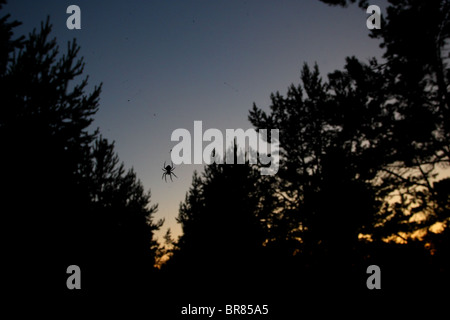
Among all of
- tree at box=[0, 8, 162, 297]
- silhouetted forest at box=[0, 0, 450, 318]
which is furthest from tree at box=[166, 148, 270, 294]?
tree at box=[0, 8, 162, 297]

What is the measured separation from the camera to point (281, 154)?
47.9 ft

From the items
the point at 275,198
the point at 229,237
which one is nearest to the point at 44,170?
the point at 229,237

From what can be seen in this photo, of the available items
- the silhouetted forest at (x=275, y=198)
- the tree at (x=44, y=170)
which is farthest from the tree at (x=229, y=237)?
the tree at (x=44, y=170)

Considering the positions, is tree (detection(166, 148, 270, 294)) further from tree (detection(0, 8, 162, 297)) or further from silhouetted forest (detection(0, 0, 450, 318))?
tree (detection(0, 8, 162, 297))

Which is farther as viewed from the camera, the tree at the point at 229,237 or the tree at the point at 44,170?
the tree at the point at 229,237

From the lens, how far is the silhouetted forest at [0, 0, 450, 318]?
5969 millimetres

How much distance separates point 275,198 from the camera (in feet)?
45.1

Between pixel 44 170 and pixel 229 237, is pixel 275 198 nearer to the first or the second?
pixel 229 237

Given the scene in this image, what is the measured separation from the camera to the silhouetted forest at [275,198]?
235 inches

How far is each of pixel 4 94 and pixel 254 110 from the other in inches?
467

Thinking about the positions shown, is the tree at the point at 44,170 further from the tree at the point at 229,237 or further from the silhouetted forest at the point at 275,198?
the tree at the point at 229,237

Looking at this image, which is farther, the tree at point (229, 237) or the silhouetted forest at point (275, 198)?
the tree at point (229, 237)

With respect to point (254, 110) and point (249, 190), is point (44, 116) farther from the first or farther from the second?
point (254, 110)
